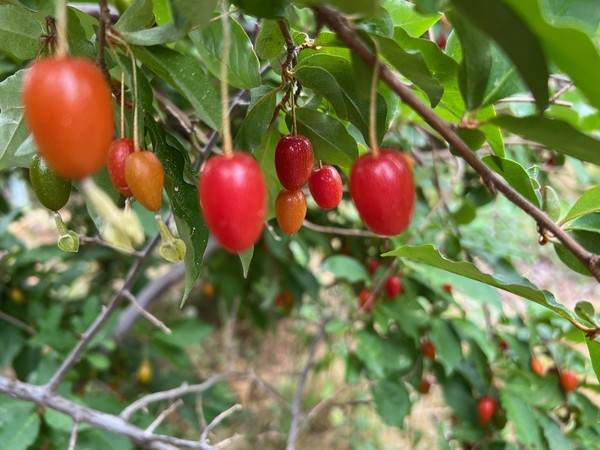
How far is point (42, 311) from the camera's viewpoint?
2.06 m

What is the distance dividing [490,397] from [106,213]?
5.46 ft

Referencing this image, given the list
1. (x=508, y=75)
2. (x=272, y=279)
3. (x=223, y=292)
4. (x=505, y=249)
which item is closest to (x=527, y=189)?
(x=508, y=75)

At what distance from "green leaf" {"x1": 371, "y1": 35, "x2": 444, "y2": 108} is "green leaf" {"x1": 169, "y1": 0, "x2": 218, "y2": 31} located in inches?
7.1

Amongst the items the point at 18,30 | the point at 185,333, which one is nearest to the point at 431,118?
the point at 18,30

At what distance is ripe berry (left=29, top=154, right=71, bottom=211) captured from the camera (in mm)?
698

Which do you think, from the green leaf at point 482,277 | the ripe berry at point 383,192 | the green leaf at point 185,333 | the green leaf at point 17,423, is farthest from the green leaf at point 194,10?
the green leaf at point 185,333

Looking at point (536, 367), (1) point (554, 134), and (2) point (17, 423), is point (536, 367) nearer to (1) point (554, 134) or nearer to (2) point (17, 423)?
(1) point (554, 134)

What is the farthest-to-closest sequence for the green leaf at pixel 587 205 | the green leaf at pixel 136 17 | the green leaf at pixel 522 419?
the green leaf at pixel 522 419 < the green leaf at pixel 587 205 < the green leaf at pixel 136 17

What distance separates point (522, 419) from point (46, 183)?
147 cm

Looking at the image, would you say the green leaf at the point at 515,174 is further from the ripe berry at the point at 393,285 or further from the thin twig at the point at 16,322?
the thin twig at the point at 16,322

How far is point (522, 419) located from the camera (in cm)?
161

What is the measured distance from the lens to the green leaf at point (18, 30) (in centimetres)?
73

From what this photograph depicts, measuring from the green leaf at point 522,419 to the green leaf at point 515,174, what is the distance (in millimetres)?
982

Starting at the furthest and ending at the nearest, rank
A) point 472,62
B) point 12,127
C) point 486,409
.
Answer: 1. point 486,409
2. point 12,127
3. point 472,62
